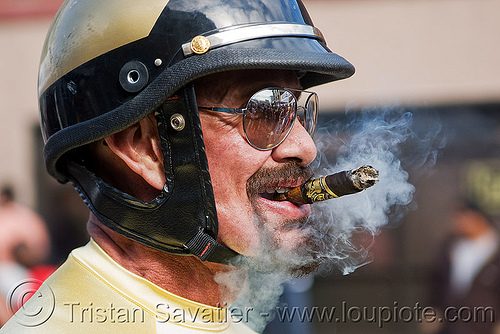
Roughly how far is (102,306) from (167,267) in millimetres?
260

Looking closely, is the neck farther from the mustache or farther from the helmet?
the mustache

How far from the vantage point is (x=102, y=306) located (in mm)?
2004

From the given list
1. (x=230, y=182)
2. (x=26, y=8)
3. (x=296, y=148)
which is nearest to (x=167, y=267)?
(x=230, y=182)

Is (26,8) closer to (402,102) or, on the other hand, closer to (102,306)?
(402,102)

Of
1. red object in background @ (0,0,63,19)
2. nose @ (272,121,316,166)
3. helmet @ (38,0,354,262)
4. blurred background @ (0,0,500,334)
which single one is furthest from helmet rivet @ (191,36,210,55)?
red object in background @ (0,0,63,19)

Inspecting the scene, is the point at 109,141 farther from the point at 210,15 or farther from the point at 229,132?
the point at 210,15

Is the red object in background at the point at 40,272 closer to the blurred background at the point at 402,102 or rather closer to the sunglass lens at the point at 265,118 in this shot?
the blurred background at the point at 402,102

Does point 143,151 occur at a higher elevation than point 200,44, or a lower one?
lower

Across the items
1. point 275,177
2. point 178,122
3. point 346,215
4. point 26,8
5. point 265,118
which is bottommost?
point 346,215

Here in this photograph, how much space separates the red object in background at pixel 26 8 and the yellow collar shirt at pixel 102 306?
7507 millimetres

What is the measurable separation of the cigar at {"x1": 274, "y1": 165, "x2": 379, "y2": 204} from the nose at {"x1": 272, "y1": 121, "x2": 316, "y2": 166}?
9 centimetres

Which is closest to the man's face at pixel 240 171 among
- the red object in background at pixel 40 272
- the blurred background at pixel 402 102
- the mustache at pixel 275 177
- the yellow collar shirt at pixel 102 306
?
the mustache at pixel 275 177

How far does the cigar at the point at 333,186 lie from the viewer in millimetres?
2084

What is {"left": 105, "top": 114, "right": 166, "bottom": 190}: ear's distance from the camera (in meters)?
2.11
